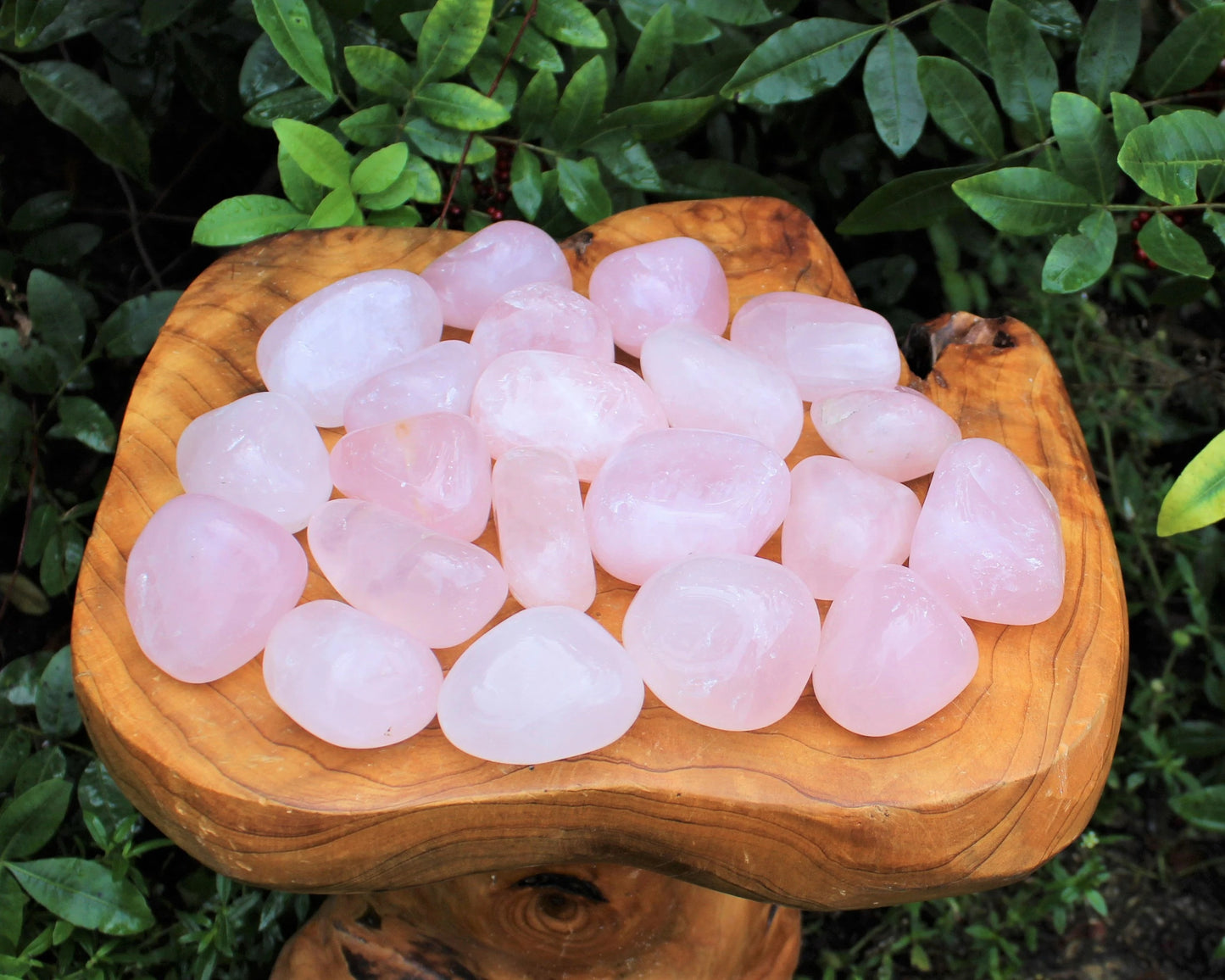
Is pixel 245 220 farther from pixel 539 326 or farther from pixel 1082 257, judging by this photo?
pixel 1082 257

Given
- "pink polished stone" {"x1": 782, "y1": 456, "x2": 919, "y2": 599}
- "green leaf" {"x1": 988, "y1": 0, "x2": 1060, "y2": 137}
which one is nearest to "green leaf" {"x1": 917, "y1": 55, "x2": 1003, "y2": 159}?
"green leaf" {"x1": 988, "y1": 0, "x2": 1060, "y2": 137}

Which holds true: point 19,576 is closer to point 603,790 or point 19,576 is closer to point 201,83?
point 201,83

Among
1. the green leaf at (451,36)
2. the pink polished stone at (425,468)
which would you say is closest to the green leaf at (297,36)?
the green leaf at (451,36)

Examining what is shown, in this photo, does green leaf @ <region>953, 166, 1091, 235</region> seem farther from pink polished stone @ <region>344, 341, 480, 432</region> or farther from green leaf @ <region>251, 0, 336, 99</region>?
green leaf @ <region>251, 0, 336, 99</region>

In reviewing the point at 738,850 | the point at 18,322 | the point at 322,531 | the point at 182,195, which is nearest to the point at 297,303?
the point at 322,531

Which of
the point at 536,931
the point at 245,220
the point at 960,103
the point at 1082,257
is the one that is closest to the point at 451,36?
the point at 245,220
